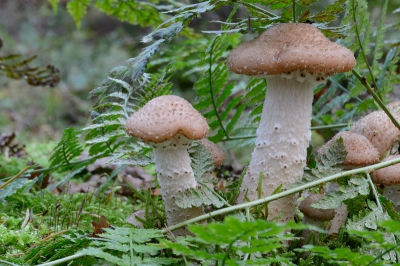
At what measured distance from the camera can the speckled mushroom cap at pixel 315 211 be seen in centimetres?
234

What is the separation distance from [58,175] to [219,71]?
2.48 metres

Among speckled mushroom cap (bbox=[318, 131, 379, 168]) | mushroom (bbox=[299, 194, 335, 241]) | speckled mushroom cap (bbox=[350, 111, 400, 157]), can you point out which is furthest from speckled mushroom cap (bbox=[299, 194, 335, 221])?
speckled mushroom cap (bbox=[350, 111, 400, 157])

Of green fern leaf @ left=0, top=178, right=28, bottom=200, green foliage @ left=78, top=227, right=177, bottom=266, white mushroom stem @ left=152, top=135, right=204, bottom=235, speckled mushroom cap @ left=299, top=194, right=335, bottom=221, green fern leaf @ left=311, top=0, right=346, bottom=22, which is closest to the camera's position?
green foliage @ left=78, top=227, right=177, bottom=266

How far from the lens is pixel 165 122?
1847mm

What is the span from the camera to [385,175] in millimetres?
2234

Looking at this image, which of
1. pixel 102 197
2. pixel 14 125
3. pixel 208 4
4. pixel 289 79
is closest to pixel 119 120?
pixel 208 4

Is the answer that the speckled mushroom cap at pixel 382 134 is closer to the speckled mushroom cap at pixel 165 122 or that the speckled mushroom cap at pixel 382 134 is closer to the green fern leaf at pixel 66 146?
the speckled mushroom cap at pixel 165 122

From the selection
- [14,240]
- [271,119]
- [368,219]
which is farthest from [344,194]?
[14,240]

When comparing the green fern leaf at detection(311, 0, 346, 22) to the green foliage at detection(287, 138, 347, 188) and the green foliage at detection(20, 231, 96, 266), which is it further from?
the green foliage at detection(20, 231, 96, 266)

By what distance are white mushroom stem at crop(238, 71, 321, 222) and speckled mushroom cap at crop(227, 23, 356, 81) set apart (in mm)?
170

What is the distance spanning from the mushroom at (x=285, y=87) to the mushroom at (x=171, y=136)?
0.34 meters

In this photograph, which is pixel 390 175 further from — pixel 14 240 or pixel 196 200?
pixel 14 240

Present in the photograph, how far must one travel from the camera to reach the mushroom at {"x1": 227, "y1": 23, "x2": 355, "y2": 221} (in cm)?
197

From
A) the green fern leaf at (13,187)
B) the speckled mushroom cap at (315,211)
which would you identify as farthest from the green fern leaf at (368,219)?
the green fern leaf at (13,187)
